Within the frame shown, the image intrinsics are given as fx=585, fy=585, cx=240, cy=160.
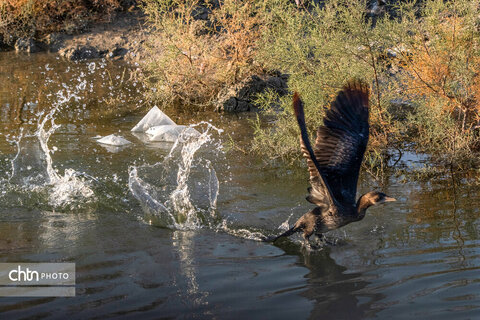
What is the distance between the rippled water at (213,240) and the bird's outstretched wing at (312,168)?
0.44 meters

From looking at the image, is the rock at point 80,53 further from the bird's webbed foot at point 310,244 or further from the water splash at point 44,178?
the bird's webbed foot at point 310,244

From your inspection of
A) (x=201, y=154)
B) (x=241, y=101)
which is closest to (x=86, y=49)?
(x=241, y=101)

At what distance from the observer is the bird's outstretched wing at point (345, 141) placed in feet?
15.1

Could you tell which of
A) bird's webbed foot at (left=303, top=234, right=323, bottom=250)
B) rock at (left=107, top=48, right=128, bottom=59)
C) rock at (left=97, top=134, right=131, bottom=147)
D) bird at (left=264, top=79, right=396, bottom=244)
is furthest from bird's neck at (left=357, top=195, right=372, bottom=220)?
rock at (left=107, top=48, right=128, bottom=59)

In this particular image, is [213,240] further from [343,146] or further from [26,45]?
[26,45]

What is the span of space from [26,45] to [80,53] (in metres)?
1.45

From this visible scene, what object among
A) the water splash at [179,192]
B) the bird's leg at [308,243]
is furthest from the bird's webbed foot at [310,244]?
→ the water splash at [179,192]

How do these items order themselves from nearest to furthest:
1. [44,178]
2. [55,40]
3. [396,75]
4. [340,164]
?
[340,164] < [44,178] < [396,75] < [55,40]

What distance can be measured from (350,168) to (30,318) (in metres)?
2.54

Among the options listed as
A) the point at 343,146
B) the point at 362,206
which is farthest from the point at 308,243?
the point at 343,146

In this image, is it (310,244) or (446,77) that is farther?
(446,77)

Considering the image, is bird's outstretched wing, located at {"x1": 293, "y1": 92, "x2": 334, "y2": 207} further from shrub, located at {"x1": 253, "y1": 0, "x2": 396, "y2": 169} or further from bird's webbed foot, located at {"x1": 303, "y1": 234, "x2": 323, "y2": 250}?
shrub, located at {"x1": 253, "y1": 0, "x2": 396, "y2": 169}

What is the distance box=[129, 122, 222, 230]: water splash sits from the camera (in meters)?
5.28

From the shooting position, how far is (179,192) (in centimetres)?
552
